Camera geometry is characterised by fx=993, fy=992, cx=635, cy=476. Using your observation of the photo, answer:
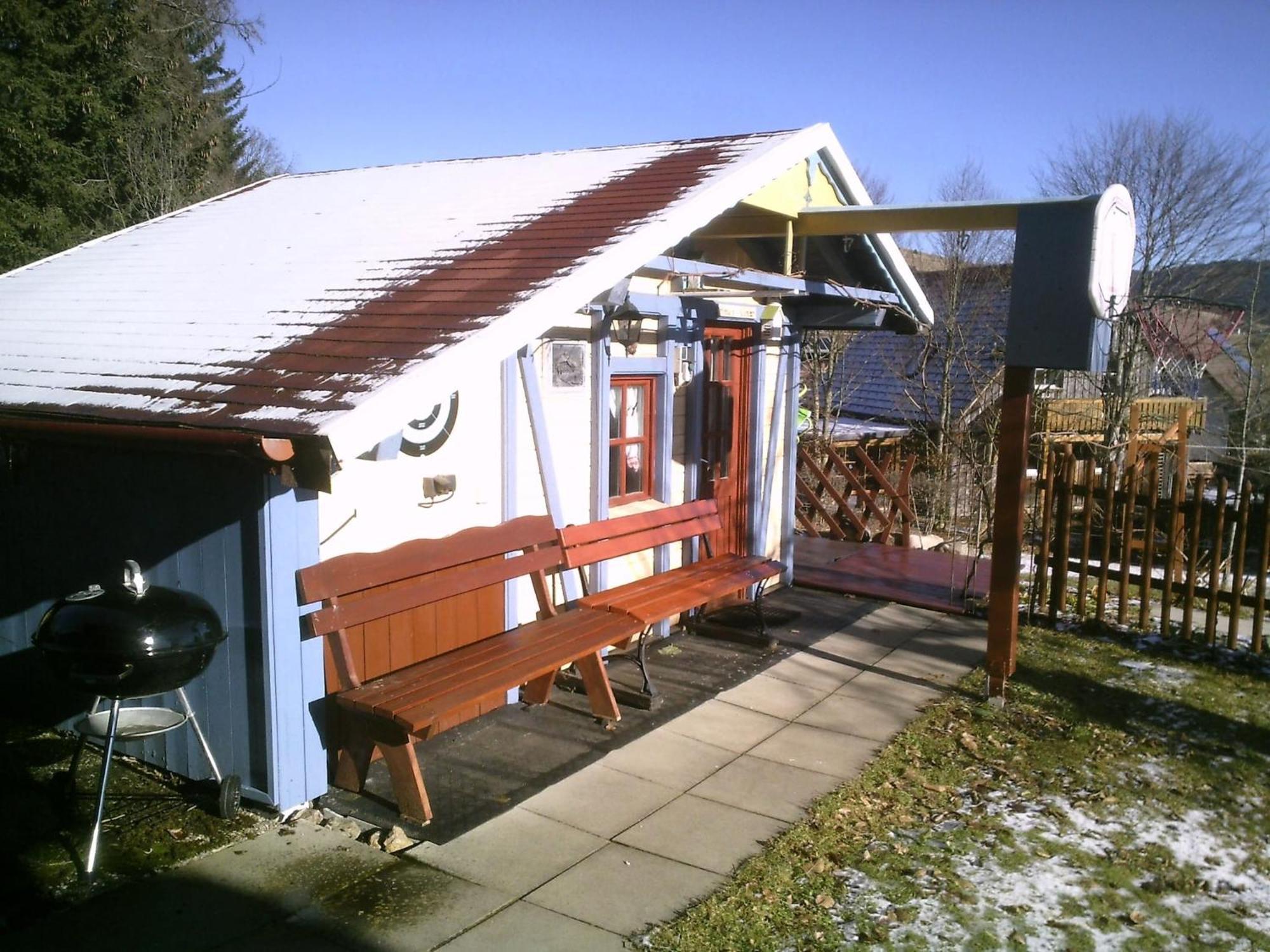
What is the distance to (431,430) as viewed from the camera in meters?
5.73

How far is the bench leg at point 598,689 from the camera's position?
605cm

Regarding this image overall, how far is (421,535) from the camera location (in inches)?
225

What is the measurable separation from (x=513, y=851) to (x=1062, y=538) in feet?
19.6

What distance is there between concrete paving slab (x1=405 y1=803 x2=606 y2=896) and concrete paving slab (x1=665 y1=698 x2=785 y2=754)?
4.73 ft

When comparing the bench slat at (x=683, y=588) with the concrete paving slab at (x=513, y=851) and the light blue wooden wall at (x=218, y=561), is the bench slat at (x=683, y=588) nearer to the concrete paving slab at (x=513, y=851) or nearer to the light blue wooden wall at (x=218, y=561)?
the concrete paving slab at (x=513, y=851)

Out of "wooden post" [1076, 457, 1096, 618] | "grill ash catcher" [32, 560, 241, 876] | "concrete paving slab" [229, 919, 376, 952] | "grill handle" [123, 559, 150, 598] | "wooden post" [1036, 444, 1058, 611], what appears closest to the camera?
"concrete paving slab" [229, 919, 376, 952]

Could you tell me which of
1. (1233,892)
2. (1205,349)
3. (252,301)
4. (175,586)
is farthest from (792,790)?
(1205,349)

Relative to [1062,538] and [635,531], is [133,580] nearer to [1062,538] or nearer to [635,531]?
[635,531]

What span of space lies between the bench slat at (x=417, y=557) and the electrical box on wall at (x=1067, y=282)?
3.27 metres

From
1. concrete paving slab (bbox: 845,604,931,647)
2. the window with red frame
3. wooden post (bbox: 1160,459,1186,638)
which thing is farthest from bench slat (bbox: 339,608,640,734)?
wooden post (bbox: 1160,459,1186,638)

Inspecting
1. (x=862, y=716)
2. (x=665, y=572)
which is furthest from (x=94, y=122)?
(x=862, y=716)

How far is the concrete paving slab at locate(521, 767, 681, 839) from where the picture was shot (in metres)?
4.96

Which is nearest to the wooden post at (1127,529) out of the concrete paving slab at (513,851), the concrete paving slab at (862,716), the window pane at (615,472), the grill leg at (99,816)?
the concrete paving slab at (862,716)

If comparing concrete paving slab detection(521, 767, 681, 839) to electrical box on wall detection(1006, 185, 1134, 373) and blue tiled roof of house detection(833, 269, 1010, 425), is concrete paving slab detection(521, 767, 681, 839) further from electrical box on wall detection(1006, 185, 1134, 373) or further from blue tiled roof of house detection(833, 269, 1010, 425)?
blue tiled roof of house detection(833, 269, 1010, 425)
